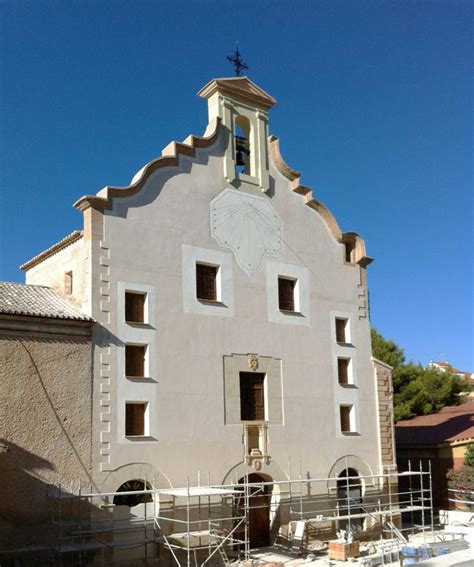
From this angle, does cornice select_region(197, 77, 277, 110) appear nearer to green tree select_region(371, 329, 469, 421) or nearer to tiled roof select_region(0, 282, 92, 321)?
tiled roof select_region(0, 282, 92, 321)

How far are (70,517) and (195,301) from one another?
284 inches

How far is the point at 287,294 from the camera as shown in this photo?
24.3 metres

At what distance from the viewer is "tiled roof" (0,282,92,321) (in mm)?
18188

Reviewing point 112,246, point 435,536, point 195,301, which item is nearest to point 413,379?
point 435,536

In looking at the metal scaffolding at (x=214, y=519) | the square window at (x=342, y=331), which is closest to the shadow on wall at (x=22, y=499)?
the metal scaffolding at (x=214, y=519)

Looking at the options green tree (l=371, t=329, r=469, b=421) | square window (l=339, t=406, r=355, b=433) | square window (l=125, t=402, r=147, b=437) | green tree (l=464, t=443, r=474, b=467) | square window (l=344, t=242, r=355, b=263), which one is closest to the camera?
square window (l=125, t=402, r=147, b=437)

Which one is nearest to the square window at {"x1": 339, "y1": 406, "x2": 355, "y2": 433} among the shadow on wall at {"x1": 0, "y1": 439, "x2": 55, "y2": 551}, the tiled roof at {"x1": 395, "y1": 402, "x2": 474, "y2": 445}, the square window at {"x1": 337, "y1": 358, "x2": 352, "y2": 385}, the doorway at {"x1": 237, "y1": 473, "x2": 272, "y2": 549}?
the square window at {"x1": 337, "y1": 358, "x2": 352, "y2": 385}

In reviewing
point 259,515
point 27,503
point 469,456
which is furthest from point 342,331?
point 27,503

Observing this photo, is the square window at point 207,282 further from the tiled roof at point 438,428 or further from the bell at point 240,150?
the tiled roof at point 438,428

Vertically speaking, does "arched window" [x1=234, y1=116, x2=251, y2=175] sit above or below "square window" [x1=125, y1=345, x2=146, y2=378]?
above

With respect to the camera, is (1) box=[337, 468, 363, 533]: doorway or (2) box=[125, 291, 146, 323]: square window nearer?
(2) box=[125, 291, 146, 323]: square window

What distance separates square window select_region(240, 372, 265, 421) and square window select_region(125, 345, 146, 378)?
3.61m

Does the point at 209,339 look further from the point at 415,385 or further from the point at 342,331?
the point at 415,385

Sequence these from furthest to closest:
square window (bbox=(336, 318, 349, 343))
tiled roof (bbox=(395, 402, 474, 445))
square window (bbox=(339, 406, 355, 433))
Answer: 1. tiled roof (bbox=(395, 402, 474, 445))
2. square window (bbox=(336, 318, 349, 343))
3. square window (bbox=(339, 406, 355, 433))
